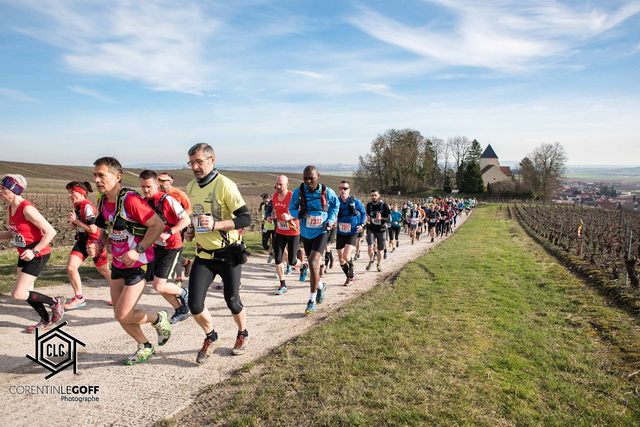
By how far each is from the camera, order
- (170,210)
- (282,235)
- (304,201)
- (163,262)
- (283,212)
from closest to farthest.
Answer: (170,210), (163,262), (304,201), (282,235), (283,212)

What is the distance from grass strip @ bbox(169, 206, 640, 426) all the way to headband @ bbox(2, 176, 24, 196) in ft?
12.1

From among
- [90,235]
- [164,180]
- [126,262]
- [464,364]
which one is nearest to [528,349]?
[464,364]

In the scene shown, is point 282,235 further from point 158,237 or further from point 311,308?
point 158,237

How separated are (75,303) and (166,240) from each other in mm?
2373

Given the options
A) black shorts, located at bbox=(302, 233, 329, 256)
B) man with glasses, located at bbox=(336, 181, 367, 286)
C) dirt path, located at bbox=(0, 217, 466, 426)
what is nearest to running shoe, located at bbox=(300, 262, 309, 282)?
man with glasses, located at bbox=(336, 181, 367, 286)

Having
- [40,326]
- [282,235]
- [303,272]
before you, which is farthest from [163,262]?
[303,272]

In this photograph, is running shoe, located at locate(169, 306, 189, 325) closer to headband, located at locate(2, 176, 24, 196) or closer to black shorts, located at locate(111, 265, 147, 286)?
black shorts, located at locate(111, 265, 147, 286)

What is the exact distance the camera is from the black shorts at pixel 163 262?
523 centimetres

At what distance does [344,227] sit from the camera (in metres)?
8.96

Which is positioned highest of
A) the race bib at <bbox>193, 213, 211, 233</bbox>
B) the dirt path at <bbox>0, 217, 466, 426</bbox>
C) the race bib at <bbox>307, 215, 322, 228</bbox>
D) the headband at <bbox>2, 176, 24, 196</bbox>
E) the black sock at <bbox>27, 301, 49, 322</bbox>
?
the headband at <bbox>2, 176, 24, 196</bbox>

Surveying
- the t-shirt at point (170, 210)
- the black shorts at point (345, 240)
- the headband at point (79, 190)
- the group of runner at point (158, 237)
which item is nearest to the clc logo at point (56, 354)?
the group of runner at point (158, 237)

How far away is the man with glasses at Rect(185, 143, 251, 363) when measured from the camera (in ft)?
14.3

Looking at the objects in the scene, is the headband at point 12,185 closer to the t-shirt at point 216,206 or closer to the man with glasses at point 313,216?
the t-shirt at point 216,206

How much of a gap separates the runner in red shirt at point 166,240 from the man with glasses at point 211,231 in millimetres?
357
